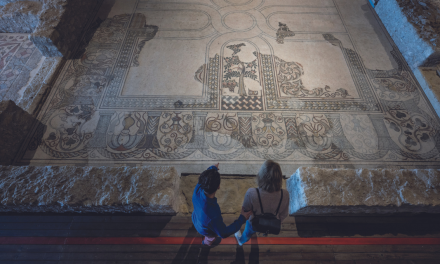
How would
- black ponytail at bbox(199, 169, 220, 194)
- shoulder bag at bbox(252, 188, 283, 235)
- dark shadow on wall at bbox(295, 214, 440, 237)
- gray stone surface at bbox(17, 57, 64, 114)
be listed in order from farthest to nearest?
1. gray stone surface at bbox(17, 57, 64, 114)
2. dark shadow on wall at bbox(295, 214, 440, 237)
3. shoulder bag at bbox(252, 188, 283, 235)
4. black ponytail at bbox(199, 169, 220, 194)

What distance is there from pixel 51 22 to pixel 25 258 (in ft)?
10.3

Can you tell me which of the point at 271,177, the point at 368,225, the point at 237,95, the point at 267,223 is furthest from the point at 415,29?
the point at 267,223

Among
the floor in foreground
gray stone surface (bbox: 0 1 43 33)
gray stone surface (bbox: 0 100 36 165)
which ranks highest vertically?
gray stone surface (bbox: 0 1 43 33)

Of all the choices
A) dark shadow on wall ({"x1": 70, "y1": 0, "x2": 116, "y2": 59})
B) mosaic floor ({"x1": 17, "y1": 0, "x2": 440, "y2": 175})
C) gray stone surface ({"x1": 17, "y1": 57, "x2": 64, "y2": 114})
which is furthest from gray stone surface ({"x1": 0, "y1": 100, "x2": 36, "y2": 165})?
dark shadow on wall ({"x1": 70, "y1": 0, "x2": 116, "y2": 59})

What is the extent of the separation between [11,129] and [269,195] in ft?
9.78

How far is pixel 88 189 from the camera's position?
191 cm

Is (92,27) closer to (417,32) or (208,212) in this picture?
(208,212)

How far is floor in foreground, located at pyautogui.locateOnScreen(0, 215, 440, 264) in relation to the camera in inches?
76.4

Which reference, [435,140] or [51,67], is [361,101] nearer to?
[435,140]

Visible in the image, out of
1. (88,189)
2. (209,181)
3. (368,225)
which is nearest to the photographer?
(209,181)

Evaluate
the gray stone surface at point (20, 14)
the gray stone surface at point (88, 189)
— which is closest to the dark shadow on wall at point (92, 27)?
the gray stone surface at point (20, 14)

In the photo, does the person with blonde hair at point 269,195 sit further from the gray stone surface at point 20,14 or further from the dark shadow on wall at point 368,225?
the gray stone surface at point 20,14

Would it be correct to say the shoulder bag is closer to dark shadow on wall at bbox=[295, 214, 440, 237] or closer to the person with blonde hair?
the person with blonde hair

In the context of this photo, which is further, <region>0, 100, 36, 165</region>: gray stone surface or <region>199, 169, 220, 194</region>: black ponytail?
<region>0, 100, 36, 165</region>: gray stone surface
